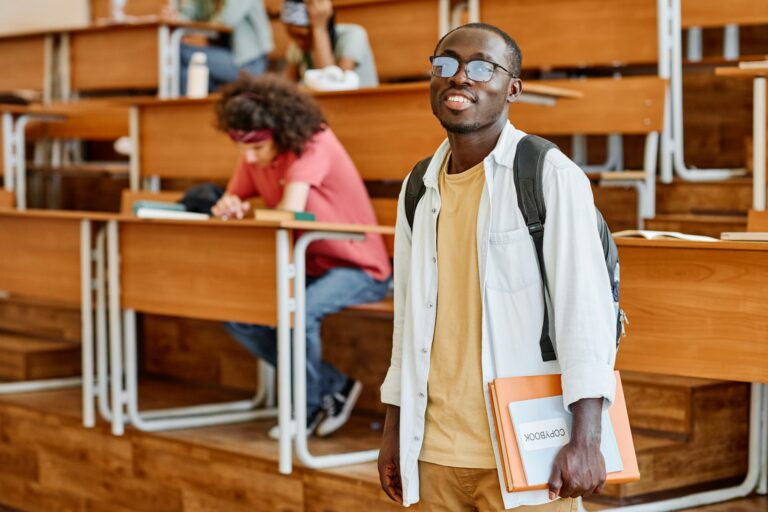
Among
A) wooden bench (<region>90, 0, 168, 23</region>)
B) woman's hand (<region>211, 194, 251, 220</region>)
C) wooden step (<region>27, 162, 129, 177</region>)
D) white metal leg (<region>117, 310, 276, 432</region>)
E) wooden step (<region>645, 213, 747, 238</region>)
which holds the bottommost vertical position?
white metal leg (<region>117, 310, 276, 432</region>)

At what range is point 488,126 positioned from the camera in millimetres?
1583

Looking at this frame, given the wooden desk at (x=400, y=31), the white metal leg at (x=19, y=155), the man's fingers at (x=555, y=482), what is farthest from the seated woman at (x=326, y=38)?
the man's fingers at (x=555, y=482)

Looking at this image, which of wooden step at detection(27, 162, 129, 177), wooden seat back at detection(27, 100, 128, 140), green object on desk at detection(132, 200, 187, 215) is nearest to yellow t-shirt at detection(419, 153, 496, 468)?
green object on desk at detection(132, 200, 187, 215)

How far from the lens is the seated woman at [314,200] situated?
313 centimetres

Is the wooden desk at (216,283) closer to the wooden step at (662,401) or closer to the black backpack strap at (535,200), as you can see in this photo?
the wooden step at (662,401)

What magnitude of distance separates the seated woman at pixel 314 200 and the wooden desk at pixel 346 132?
21 cm

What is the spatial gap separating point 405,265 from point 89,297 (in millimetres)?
1866

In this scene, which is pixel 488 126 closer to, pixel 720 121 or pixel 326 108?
pixel 326 108

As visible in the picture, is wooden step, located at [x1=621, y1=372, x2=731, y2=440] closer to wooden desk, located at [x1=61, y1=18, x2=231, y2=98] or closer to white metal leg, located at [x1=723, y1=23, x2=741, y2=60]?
white metal leg, located at [x1=723, y1=23, x2=741, y2=60]

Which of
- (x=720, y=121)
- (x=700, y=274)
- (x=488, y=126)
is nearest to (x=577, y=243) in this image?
(x=488, y=126)

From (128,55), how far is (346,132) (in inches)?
77.9

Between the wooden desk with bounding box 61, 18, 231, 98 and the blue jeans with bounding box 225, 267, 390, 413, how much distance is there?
7.16ft

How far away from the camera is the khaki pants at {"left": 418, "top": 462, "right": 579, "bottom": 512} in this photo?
5.03 ft

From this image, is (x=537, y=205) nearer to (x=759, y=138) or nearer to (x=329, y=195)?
(x=759, y=138)
